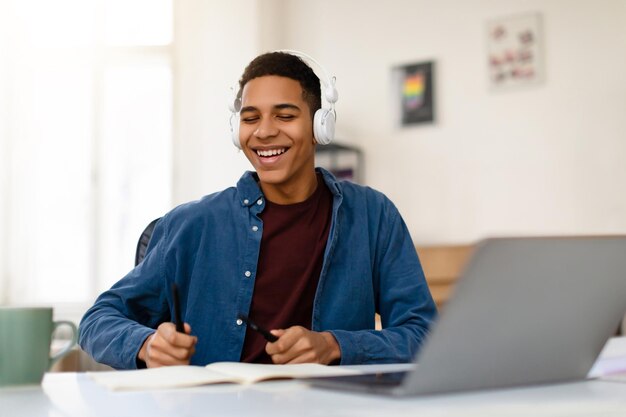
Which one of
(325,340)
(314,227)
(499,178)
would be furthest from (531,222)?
(325,340)

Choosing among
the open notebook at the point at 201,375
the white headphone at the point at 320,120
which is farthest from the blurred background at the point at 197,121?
the open notebook at the point at 201,375

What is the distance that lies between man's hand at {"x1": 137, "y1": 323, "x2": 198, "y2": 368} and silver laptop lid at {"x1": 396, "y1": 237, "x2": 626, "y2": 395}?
420mm

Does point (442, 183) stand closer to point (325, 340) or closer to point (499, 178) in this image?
point (499, 178)

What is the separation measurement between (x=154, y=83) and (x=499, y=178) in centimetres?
195

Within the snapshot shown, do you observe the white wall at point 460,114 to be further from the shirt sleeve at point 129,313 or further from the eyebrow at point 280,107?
the shirt sleeve at point 129,313

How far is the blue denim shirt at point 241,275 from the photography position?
A: 1.46 meters

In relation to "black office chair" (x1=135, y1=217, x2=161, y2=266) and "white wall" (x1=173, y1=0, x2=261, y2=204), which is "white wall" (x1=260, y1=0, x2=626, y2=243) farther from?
"black office chair" (x1=135, y1=217, x2=161, y2=266)

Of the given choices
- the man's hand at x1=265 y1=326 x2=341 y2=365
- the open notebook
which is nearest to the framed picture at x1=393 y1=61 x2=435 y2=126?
the man's hand at x1=265 y1=326 x2=341 y2=365

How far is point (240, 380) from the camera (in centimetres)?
79

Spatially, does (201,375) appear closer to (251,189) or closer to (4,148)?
(251,189)

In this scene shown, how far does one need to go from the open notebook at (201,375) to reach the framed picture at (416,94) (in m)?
3.55

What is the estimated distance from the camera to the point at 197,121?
448 centimetres

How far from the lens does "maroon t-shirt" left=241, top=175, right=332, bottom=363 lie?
1471 mm

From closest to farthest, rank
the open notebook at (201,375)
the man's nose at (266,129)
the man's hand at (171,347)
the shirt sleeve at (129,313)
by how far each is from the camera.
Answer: the open notebook at (201,375), the man's hand at (171,347), the shirt sleeve at (129,313), the man's nose at (266,129)
